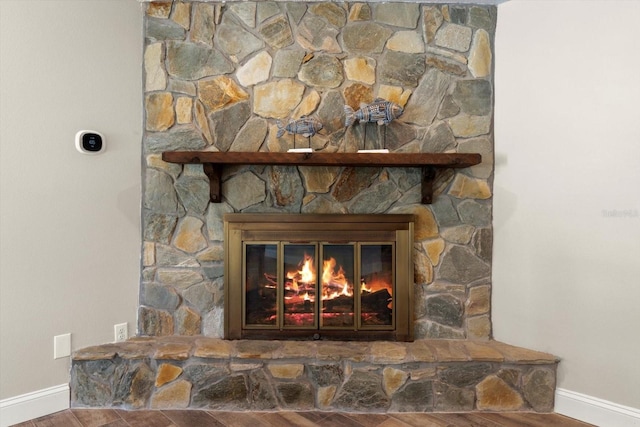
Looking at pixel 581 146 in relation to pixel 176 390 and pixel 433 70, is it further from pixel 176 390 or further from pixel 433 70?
pixel 176 390

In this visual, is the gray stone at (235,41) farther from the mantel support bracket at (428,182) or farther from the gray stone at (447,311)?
the gray stone at (447,311)

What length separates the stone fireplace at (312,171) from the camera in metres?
2.17

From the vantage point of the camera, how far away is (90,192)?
2045 millimetres

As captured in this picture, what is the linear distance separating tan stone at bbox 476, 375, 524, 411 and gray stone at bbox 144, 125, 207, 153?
2.15 m

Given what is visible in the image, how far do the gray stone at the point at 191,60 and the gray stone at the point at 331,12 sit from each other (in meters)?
0.68

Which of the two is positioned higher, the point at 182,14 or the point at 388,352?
the point at 182,14

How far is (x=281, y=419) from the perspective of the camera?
1842 millimetres

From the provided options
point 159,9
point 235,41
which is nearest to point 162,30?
point 159,9

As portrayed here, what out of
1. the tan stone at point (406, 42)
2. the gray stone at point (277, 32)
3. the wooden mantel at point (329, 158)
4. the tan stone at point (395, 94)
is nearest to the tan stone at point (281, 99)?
the gray stone at point (277, 32)

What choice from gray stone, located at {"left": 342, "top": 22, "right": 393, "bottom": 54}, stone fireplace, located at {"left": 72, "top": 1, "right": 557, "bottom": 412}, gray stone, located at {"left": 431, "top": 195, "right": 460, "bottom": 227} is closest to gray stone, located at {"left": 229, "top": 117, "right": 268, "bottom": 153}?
stone fireplace, located at {"left": 72, "top": 1, "right": 557, "bottom": 412}

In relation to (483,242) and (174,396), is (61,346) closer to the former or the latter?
(174,396)

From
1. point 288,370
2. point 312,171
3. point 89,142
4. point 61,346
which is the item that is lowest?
point 288,370

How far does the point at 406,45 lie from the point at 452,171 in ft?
2.78

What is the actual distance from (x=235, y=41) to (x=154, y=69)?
545 mm
